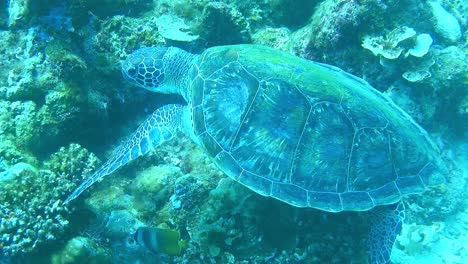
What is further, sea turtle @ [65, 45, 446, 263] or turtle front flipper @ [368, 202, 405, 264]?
turtle front flipper @ [368, 202, 405, 264]

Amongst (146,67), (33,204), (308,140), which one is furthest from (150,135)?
(308,140)

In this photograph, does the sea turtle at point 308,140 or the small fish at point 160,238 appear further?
the sea turtle at point 308,140

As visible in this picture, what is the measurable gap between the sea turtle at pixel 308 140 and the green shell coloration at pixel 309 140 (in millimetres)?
11

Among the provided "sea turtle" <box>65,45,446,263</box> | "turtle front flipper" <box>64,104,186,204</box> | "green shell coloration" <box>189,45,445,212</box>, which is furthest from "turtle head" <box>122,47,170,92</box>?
"green shell coloration" <box>189,45,445,212</box>

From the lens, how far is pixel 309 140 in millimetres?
3219

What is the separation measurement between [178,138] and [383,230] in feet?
9.95

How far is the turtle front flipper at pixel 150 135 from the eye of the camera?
368 centimetres

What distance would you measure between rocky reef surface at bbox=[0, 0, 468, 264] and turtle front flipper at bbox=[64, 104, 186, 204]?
37 centimetres

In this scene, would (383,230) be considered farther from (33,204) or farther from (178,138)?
(33,204)

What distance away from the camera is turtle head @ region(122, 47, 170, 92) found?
4.35 metres

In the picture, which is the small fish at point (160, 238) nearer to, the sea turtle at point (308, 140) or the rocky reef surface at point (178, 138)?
the rocky reef surface at point (178, 138)

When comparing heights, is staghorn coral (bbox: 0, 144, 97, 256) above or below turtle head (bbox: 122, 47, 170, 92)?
below

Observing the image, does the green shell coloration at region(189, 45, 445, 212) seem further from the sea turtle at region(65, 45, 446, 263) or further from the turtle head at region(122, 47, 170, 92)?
the turtle head at region(122, 47, 170, 92)

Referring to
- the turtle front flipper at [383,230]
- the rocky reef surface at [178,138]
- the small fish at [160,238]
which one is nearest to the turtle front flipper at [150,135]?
the rocky reef surface at [178,138]
